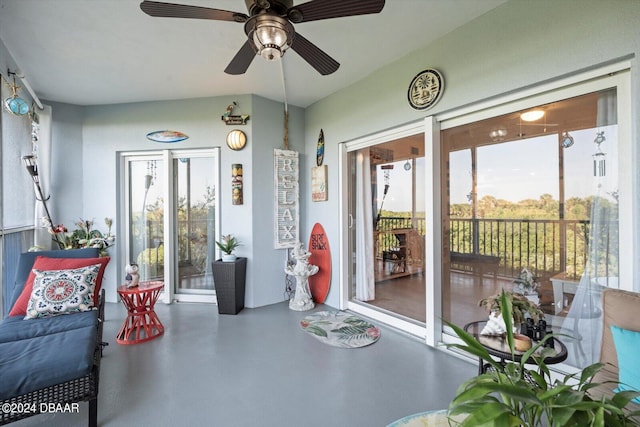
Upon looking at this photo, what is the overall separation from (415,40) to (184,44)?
6.96ft

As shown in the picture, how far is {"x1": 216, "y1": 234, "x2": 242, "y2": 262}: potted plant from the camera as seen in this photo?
12.3 feet

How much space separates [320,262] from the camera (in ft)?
13.4

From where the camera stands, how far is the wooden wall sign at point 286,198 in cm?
413

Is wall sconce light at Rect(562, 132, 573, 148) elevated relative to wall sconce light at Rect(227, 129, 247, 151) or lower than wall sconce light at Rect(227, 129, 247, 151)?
lower

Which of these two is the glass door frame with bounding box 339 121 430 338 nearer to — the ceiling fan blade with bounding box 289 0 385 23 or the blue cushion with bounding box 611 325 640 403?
the ceiling fan blade with bounding box 289 0 385 23

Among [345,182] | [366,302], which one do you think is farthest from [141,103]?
[366,302]

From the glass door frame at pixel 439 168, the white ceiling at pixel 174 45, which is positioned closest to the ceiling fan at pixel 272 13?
the white ceiling at pixel 174 45

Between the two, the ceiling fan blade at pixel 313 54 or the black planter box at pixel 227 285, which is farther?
the black planter box at pixel 227 285

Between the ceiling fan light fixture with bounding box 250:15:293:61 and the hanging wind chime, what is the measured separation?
2.14m

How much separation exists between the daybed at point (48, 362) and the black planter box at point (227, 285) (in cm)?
139

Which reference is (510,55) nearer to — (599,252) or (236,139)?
(599,252)

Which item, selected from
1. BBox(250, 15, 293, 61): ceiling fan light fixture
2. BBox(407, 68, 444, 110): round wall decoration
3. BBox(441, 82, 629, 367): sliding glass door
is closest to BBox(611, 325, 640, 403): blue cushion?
BBox(441, 82, 629, 367): sliding glass door

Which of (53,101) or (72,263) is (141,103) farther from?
(72,263)

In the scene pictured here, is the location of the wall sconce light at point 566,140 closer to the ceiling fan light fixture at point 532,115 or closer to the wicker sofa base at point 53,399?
the ceiling fan light fixture at point 532,115
